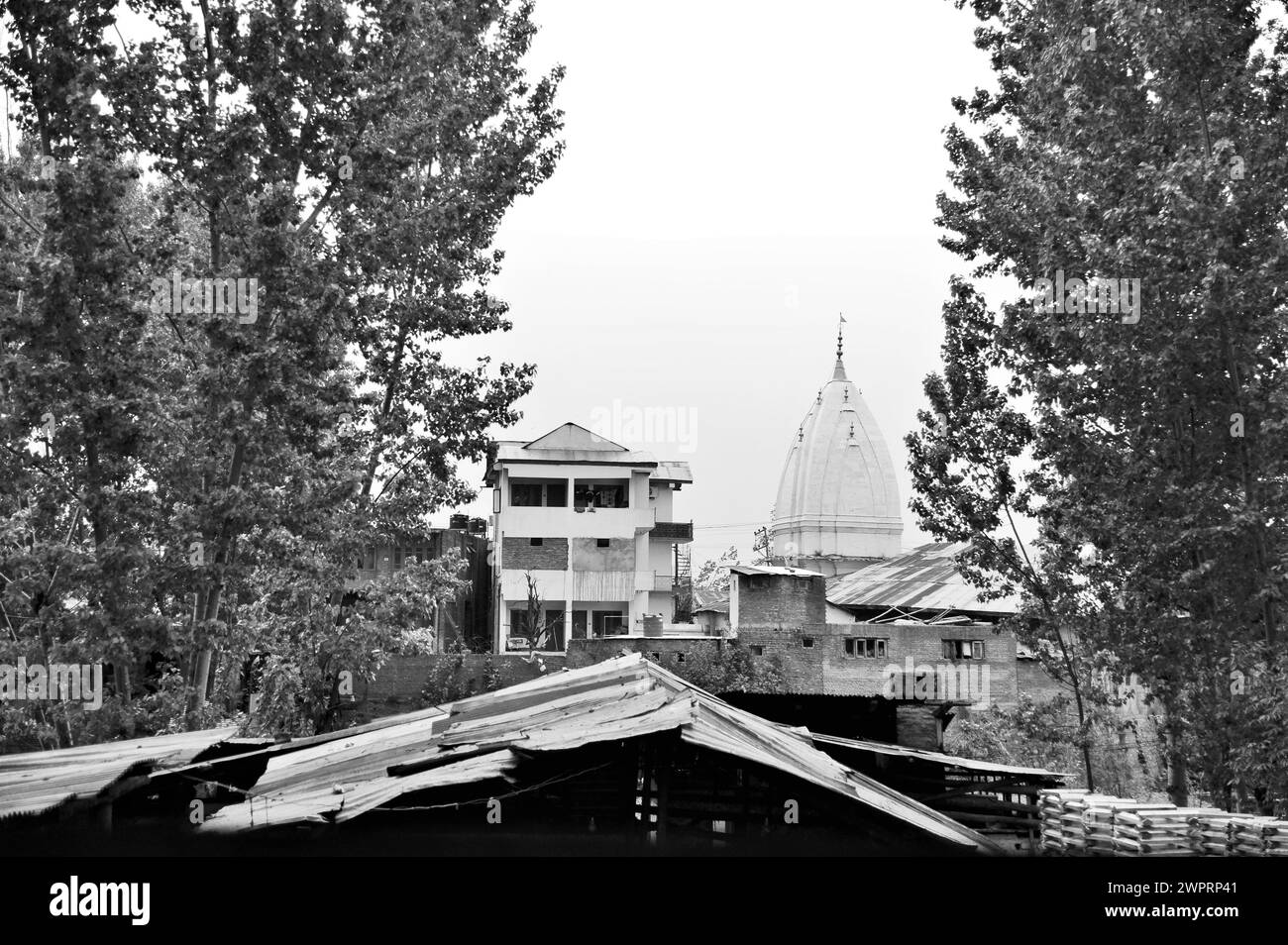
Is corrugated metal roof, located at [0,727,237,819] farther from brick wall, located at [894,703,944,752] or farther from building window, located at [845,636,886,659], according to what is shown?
building window, located at [845,636,886,659]

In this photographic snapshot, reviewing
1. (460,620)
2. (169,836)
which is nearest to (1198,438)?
(169,836)

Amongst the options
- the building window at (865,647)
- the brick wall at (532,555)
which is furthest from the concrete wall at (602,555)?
the building window at (865,647)

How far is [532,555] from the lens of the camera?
31047mm

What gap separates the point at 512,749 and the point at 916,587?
1097 inches

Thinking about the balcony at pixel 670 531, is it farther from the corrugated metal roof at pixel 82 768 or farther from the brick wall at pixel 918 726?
the corrugated metal roof at pixel 82 768

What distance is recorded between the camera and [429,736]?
8.77 metres

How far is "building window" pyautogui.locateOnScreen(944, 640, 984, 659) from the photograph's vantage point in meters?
24.6

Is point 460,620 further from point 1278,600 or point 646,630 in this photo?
point 1278,600

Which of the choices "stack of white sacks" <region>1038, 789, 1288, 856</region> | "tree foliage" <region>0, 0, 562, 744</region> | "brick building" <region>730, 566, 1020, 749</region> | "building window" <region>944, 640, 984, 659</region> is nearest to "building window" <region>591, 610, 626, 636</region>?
"brick building" <region>730, 566, 1020, 749</region>

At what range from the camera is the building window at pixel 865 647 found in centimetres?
2447

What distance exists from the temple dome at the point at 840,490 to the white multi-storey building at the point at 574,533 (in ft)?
81.5

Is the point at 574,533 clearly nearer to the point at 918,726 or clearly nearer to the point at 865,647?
the point at 865,647

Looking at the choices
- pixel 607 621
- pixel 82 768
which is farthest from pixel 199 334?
pixel 607 621

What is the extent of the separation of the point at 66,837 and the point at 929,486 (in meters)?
15.8
